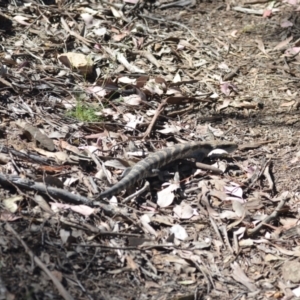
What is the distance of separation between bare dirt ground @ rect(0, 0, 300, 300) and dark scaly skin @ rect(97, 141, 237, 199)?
0.10 meters

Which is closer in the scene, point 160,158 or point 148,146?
point 160,158

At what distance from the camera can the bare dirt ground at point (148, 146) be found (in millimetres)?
5145

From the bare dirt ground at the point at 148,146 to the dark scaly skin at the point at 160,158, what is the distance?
102 millimetres

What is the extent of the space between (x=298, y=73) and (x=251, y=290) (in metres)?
3.38

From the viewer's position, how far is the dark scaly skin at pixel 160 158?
5.76 m

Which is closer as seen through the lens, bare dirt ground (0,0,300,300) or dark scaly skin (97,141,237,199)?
bare dirt ground (0,0,300,300)

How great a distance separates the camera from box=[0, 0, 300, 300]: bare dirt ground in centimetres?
514

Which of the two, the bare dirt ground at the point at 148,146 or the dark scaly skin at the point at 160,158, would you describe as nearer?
the bare dirt ground at the point at 148,146

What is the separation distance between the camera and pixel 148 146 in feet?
21.8

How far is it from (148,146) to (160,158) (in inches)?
16.6

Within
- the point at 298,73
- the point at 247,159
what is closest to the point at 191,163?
the point at 247,159

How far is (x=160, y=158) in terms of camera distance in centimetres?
625

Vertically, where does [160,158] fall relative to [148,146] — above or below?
above

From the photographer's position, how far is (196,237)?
5.74 metres
